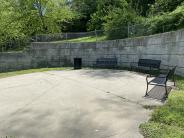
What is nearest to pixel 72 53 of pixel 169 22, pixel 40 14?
pixel 40 14

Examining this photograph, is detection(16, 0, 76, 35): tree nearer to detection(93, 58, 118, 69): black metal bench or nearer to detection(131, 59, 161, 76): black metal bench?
detection(93, 58, 118, 69): black metal bench

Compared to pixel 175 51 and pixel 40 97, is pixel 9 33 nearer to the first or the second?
pixel 40 97

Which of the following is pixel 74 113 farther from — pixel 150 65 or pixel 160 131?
pixel 150 65

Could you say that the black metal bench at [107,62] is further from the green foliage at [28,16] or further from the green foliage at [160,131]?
the green foliage at [28,16]

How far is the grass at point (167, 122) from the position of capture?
2441 mm

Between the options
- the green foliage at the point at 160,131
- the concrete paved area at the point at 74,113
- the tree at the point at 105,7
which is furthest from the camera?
the tree at the point at 105,7

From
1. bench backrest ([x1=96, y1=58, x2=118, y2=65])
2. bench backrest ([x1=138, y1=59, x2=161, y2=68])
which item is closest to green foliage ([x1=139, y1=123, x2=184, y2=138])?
bench backrest ([x1=138, y1=59, x2=161, y2=68])

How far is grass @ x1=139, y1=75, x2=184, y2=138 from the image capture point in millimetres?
2441

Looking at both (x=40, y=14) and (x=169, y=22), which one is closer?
(x=169, y=22)

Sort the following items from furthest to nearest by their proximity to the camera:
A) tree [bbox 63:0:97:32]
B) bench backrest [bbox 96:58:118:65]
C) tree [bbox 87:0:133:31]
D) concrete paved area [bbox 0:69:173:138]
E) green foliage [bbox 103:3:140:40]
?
tree [bbox 63:0:97:32] → tree [bbox 87:0:133:31] → green foliage [bbox 103:3:140:40] → bench backrest [bbox 96:58:118:65] → concrete paved area [bbox 0:69:173:138]

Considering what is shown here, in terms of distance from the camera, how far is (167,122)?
2.80 metres

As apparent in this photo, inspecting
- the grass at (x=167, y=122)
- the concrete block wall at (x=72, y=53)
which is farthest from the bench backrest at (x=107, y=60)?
the grass at (x=167, y=122)

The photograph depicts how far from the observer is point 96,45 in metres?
11.4

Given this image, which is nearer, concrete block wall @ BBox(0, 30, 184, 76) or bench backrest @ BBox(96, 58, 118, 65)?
concrete block wall @ BBox(0, 30, 184, 76)
